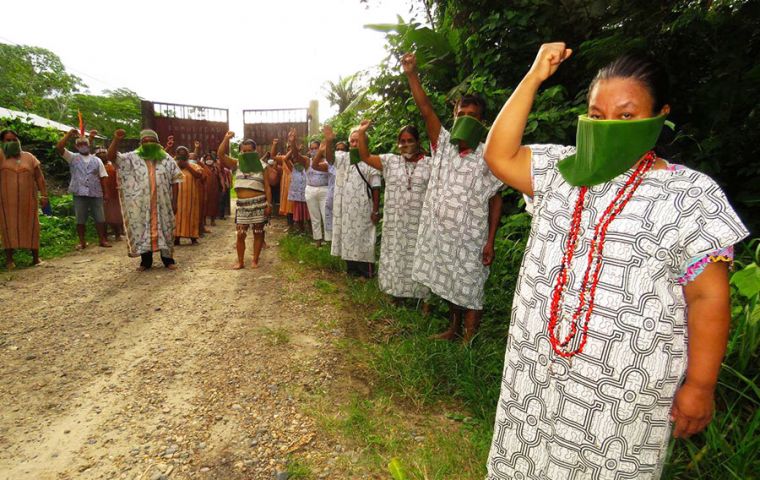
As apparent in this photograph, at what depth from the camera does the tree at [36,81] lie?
2653cm

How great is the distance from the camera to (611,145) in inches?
44.8

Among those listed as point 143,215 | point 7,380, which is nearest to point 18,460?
point 7,380

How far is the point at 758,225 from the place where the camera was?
2.58 m

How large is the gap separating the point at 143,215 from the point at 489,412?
5037 millimetres

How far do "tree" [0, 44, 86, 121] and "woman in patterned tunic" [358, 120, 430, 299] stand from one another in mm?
29642

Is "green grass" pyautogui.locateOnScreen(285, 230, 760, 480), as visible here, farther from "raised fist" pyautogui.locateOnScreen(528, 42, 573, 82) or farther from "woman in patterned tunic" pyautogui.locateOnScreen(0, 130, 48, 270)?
"woman in patterned tunic" pyautogui.locateOnScreen(0, 130, 48, 270)

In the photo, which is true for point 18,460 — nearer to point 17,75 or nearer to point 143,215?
point 143,215

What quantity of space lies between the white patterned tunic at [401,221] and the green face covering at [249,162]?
2.26m

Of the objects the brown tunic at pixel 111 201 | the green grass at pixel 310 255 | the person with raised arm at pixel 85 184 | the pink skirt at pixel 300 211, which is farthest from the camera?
the pink skirt at pixel 300 211

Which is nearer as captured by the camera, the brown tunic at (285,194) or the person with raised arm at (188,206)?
the person with raised arm at (188,206)

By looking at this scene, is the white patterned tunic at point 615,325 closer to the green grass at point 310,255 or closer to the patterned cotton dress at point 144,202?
the green grass at point 310,255

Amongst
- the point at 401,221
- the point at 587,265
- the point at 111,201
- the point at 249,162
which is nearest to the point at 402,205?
the point at 401,221

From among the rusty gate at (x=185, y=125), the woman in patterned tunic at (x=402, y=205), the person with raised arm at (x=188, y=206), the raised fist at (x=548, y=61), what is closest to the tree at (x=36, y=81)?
the rusty gate at (x=185, y=125)

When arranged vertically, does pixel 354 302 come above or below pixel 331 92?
below
